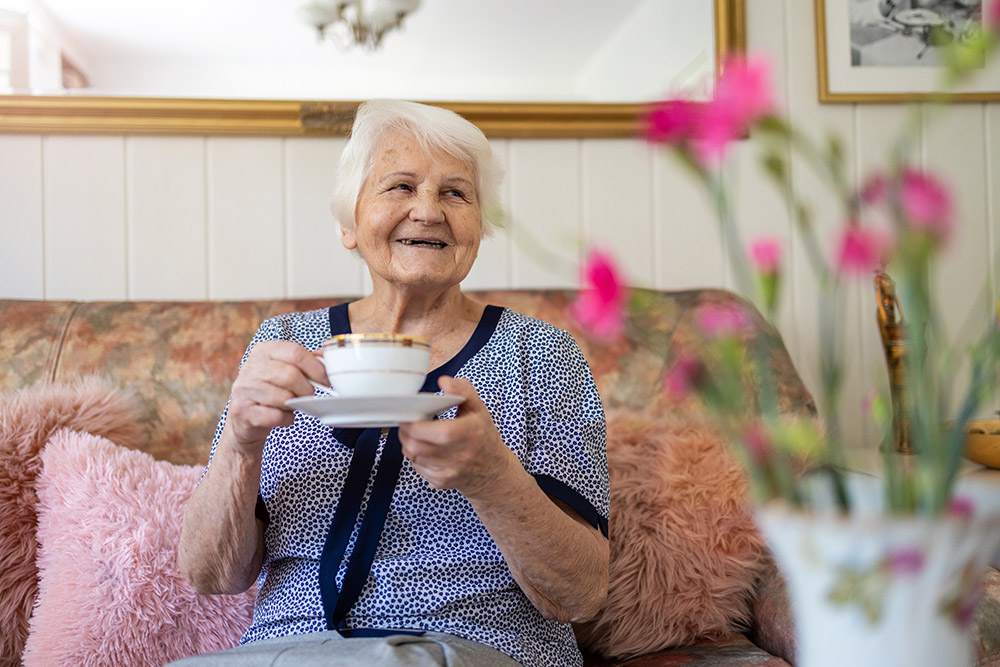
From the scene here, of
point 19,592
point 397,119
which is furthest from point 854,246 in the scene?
point 19,592

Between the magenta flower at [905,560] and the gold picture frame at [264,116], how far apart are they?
1.85 m

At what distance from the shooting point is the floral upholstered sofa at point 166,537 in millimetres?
1311

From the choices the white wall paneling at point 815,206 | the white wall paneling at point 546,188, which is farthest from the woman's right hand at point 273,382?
the white wall paneling at point 815,206

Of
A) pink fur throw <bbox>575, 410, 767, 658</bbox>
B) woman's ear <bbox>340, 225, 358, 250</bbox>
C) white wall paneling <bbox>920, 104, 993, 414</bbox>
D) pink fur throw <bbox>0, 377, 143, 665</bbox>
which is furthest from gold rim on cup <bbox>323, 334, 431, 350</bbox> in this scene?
white wall paneling <bbox>920, 104, 993, 414</bbox>

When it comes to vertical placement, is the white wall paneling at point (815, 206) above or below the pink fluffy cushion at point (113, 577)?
above

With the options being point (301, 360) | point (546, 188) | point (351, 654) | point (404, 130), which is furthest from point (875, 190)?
point (546, 188)

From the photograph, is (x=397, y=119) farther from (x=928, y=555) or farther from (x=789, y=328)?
(x=789, y=328)

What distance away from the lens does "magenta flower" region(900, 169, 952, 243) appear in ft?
1.06

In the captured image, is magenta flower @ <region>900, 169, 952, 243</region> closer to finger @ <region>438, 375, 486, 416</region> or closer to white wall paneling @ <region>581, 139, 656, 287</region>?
finger @ <region>438, 375, 486, 416</region>

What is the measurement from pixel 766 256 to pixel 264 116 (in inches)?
75.7

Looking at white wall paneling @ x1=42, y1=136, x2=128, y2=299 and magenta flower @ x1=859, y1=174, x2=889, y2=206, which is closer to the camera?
magenta flower @ x1=859, y1=174, x2=889, y2=206

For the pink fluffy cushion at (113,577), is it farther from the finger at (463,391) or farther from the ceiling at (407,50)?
the ceiling at (407,50)

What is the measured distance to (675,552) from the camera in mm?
1404

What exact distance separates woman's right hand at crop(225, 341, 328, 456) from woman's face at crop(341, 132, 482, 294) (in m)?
0.40
